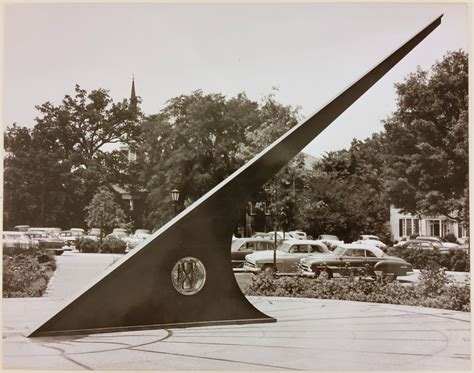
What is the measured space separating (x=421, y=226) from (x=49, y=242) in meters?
7.65

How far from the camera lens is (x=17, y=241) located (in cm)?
924

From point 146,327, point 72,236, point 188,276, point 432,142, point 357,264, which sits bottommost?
point 146,327

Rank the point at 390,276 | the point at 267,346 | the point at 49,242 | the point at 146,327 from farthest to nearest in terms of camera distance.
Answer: the point at 390,276 → the point at 49,242 → the point at 146,327 → the point at 267,346

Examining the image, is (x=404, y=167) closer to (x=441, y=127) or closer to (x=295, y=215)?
(x=441, y=127)

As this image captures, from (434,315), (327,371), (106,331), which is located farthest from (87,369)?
(434,315)

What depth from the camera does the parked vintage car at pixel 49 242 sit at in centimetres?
962

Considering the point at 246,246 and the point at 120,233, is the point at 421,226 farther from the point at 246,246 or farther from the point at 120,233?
the point at 120,233

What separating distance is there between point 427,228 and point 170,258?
6.64 m

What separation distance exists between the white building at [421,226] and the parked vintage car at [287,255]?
1661 millimetres

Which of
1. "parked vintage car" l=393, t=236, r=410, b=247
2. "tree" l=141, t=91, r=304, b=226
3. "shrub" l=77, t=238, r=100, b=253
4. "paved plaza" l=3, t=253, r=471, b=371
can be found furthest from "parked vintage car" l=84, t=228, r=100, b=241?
"parked vintage car" l=393, t=236, r=410, b=247

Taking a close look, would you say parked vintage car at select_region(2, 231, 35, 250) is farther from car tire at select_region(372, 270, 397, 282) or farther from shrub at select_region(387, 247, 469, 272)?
shrub at select_region(387, 247, 469, 272)

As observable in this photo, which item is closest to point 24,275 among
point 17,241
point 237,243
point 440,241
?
point 17,241

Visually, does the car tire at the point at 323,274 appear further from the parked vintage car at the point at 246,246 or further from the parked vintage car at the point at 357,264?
the parked vintage car at the point at 246,246

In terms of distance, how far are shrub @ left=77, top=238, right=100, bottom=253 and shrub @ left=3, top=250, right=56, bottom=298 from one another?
133 centimetres
